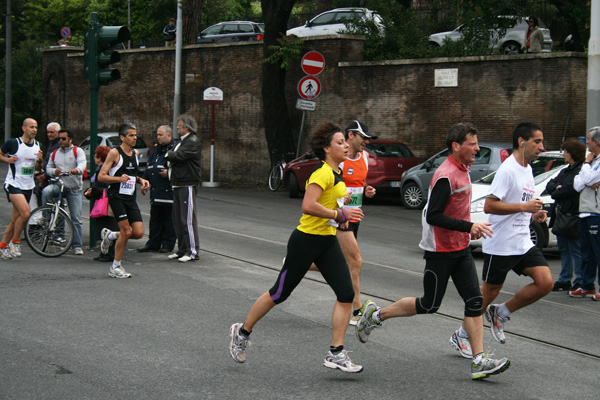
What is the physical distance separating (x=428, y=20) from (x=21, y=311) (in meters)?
23.4

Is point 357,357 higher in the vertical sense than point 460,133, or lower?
lower

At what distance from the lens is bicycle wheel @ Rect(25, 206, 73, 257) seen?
11477 millimetres

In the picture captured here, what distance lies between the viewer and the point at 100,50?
40.3ft

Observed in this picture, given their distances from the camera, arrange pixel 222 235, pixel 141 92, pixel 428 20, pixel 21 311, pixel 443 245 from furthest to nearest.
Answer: pixel 141 92 < pixel 428 20 < pixel 222 235 < pixel 21 311 < pixel 443 245

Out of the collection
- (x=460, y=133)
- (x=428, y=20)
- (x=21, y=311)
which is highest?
(x=428, y=20)

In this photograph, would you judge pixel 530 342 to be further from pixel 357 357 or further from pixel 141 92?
pixel 141 92

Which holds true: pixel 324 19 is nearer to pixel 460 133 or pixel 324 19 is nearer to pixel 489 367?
pixel 460 133

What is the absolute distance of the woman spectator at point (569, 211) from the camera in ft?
31.9


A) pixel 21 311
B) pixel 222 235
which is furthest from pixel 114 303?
pixel 222 235

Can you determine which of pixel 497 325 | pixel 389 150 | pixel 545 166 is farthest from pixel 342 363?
pixel 389 150

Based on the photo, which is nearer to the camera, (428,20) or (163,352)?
(163,352)

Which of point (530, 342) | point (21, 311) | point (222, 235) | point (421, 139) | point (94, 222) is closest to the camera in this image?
point (530, 342)

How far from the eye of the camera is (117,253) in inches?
392

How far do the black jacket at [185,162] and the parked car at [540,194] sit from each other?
4.08 meters
